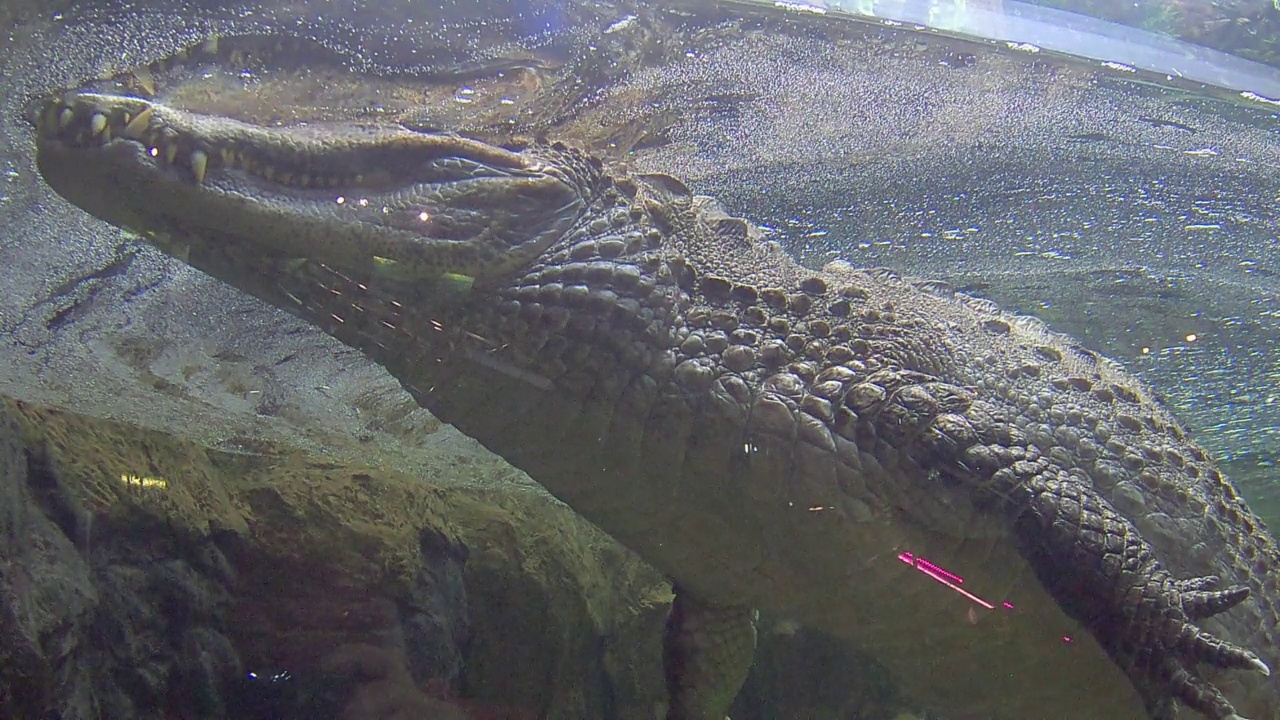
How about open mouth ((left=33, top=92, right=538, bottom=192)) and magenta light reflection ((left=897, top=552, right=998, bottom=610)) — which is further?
magenta light reflection ((left=897, top=552, right=998, bottom=610))

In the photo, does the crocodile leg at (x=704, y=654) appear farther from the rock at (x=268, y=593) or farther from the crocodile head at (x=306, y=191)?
the crocodile head at (x=306, y=191)

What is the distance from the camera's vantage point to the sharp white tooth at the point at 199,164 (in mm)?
2152

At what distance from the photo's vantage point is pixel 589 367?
269 cm

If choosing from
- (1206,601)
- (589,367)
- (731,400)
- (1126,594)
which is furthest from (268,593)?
(1206,601)

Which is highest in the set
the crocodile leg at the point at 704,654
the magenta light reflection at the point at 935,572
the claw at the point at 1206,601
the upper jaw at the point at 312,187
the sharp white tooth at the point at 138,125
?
the sharp white tooth at the point at 138,125

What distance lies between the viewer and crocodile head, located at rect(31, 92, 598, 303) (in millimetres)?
2111

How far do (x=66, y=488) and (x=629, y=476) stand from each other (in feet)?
6.84

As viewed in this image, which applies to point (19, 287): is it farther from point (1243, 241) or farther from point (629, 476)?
point (1243, 241)

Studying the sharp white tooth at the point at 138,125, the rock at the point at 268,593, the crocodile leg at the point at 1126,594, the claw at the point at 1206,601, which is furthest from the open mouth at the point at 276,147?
the claw at the point at 1206,601

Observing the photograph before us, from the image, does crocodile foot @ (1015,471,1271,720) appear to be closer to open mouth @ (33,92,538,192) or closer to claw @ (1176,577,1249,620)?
claw @ (1176,577,1249,620)

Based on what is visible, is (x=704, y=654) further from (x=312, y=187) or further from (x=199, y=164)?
(x=199, y=164)

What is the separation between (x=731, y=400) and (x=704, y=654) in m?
1.39

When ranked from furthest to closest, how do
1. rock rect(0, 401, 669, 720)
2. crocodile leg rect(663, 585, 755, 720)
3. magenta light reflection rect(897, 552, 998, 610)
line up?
crocodile leg rect(663, 585, 755, 720) < magenta light reflection rect(897, 552, 998, 610) < rock rect(0, 401, 669, 720)

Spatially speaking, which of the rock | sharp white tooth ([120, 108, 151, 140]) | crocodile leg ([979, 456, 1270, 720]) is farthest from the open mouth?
crocodile leg ([979, 456, 1270, 720])
